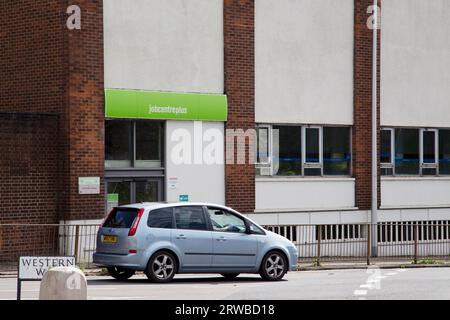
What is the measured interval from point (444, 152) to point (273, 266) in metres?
14.9

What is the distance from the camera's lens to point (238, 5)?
29.7 m

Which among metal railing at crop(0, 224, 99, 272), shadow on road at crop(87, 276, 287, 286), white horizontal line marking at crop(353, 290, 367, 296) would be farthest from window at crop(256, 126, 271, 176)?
white horizontal line marking at crop(353, 290, 367, 296)

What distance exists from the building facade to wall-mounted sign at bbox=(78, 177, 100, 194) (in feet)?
0.09

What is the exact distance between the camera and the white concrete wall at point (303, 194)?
100 feet

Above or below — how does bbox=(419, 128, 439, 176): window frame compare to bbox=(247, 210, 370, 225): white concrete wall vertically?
above

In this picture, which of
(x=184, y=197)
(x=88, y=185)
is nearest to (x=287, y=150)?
(x=184, y=197)

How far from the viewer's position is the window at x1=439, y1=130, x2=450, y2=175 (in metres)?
35.3

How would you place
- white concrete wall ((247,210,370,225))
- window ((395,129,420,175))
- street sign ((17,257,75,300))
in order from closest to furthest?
street sign ((17,257,75,300)) < white concrete wall ((247,210,370,225)) < window ((395,129,420,175))

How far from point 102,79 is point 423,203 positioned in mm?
12703

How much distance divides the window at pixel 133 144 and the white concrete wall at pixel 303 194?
356 centimetres

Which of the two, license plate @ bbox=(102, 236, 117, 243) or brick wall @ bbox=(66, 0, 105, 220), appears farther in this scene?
brick wall @ bbox=(66, 0, 105, 220)

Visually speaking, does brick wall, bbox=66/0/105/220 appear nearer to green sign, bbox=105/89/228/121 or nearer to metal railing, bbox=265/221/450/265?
green sign, bbox=105/89/228/121
